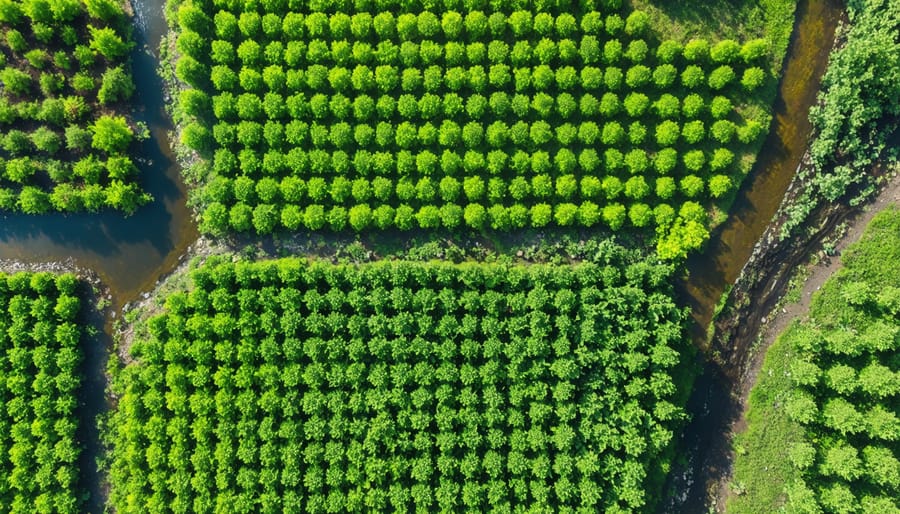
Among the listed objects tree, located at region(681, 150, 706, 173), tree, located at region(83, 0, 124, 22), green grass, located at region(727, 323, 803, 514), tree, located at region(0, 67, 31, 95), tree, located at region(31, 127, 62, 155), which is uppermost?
tree, located at region(83, 0, 124, 22)

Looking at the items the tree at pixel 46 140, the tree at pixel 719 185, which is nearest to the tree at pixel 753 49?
the tree at pixel 719 185

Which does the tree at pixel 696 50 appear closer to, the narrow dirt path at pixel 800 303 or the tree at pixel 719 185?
the tree at pixel 719 185

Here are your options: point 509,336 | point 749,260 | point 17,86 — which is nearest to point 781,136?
point 749,260

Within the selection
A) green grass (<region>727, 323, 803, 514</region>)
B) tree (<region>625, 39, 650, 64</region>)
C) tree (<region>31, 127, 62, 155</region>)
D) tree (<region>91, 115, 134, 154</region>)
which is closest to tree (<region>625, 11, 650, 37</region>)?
tree (<region>625, 39, 650, 64</region>)

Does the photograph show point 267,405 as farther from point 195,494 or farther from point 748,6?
point 748,6

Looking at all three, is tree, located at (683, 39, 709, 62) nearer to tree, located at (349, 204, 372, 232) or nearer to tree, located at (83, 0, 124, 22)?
tree, located at (349, 204, 372, 232)

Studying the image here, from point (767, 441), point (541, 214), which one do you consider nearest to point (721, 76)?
point (541, 214)

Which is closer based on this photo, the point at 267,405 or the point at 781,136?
the point at 267,405
